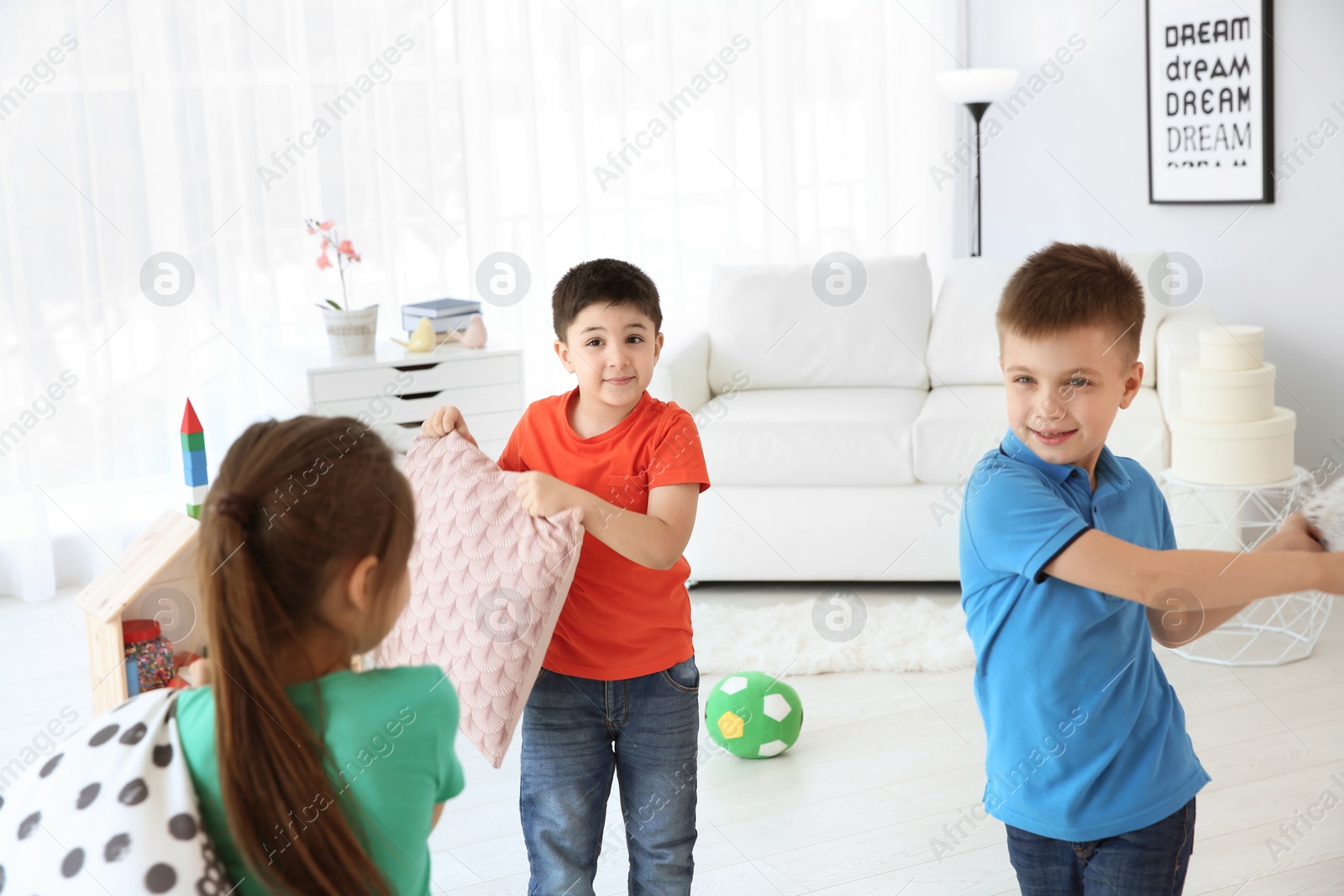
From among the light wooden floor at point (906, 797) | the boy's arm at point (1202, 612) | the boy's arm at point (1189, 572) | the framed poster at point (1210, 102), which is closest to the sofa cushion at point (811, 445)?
the light wooden floor at point (906, 797)

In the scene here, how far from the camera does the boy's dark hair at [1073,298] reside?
3.72 feet

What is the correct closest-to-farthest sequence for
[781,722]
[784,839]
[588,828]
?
1. [588,828]
2. [784,839]
3. [781,722]

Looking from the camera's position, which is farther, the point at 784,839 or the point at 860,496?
the point at 860,496

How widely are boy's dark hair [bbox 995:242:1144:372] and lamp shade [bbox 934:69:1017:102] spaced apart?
3132 mm

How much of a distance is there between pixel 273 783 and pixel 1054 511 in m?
0.72

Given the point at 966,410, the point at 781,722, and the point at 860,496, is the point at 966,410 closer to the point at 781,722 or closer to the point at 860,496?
the point at 860,496

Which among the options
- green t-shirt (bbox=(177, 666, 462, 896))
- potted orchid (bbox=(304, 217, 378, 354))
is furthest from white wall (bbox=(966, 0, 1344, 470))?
green t-shirt (bbox=(177, 666, 462, 896))

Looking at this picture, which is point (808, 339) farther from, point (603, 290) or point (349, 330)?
point (603, 290)

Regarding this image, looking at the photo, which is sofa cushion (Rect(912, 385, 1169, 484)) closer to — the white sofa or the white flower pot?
the white sofa

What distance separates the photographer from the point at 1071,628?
113 cm

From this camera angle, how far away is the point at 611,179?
14.2 feet

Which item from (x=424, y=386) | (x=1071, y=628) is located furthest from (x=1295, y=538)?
(x=424, y=386)

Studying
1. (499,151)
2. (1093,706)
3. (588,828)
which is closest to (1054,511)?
(1093,706)

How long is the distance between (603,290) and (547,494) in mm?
269
